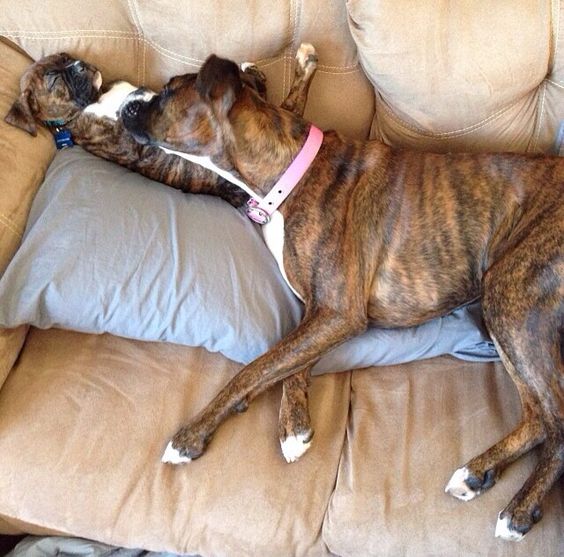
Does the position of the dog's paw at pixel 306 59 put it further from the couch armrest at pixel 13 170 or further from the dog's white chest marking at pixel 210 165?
the couch armrest at pixel 13 170

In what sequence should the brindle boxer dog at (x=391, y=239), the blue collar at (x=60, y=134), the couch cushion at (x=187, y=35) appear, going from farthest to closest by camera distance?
the blue collar at (x=60, y=134)
the couch cushion at (x=187, y=35)
the brindle boxer dog at (x=391, y=239)

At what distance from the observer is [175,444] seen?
1646 millimetres

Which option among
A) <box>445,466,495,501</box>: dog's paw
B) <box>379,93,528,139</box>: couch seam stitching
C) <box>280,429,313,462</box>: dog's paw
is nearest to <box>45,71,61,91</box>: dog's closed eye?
<box>379,93,528,139</box>: couch seam stitching

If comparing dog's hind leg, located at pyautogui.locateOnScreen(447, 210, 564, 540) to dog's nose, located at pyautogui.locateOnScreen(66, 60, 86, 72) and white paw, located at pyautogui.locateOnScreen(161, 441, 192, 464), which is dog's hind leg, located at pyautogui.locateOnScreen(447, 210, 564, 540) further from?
dog's nose, located at pyautogui.locateOnScreen(66, 60, 86, 72)

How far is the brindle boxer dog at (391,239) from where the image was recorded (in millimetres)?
1670

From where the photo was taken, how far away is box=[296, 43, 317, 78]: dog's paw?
6.51 feet

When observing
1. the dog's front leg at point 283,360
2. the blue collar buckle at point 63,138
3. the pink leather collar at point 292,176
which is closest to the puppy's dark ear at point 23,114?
the blue collar buckle at point 63,138

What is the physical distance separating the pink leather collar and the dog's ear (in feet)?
0.83

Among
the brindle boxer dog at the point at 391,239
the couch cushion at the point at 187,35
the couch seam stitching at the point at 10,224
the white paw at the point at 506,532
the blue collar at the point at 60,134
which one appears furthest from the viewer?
the blue collar at the point at 60,134

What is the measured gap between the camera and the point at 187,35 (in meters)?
1.93

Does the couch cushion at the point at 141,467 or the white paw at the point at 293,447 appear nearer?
the couch cushion at the point at 141,467

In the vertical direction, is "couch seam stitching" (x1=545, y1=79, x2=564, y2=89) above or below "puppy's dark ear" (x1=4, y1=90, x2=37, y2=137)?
above

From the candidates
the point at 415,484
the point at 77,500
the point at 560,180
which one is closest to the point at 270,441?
the point at 415,484

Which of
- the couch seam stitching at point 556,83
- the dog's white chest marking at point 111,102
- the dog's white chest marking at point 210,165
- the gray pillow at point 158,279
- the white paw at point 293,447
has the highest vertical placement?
the couch seam stitching at point 556,83
